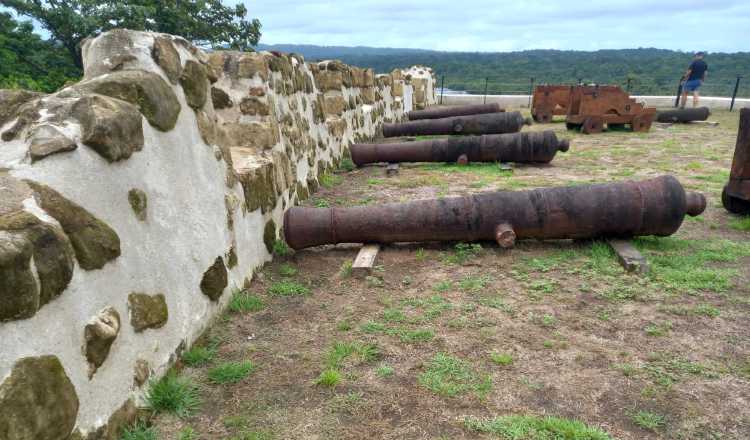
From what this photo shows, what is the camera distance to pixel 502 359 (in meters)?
2.88

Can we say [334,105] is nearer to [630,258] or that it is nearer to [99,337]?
[630,258]

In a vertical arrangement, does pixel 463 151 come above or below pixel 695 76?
below

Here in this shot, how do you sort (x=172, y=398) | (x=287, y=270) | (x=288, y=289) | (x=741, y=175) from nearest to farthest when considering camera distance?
(x=172, y=398), (x=288, y=289), (x=287, y=270), (x=741, y=175)

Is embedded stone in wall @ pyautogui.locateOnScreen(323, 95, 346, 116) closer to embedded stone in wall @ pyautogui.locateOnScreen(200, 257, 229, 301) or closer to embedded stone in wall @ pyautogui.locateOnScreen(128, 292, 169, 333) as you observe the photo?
embedded stone in wall @ pyautogui.locateOnScreen(200, 257, 229, 301)

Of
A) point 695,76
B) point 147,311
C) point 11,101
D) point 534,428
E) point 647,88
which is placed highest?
point 11,101

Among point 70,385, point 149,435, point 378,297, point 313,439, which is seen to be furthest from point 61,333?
point 378,297

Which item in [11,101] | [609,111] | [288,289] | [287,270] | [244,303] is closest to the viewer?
[11,101]

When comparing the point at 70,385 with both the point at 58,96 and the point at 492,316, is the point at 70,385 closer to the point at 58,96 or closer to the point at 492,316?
the point at 58,96

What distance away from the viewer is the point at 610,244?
4.56m

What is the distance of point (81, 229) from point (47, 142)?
0.40 metres

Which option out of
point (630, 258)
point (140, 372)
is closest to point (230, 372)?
point (140, 372)

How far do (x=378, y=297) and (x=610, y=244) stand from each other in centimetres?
237

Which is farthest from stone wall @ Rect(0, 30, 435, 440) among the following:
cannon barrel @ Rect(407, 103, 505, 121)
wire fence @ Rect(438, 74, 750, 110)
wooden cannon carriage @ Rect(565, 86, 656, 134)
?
wire fence @ Rect(438, 74, 750, 110)

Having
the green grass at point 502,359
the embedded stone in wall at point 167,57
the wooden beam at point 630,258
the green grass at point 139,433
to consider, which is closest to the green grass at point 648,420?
the green grass at point 502,359
